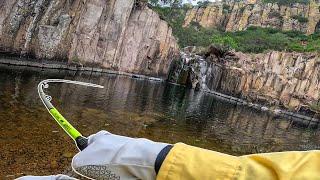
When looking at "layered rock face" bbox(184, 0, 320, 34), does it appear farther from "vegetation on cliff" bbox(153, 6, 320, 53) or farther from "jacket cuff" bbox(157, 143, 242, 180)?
"jacket cuff" bbox(157, 143, 242, 180)

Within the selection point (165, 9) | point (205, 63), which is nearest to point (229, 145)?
point (205, 63)

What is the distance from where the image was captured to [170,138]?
645 inches

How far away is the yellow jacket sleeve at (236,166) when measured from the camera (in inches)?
70.7

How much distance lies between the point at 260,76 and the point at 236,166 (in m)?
63.1

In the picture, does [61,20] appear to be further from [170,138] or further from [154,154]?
[154,154]

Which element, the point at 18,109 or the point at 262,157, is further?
the point at 18,109

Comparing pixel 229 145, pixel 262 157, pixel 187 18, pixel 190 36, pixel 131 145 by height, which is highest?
pixel 187 18

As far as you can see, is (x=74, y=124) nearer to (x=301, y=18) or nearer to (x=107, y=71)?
(x=107, y=71)

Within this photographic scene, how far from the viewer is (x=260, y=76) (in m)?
62.7

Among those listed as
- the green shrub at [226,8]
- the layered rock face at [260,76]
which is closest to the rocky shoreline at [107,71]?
the layered rock face at [260,76]

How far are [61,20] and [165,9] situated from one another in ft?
137

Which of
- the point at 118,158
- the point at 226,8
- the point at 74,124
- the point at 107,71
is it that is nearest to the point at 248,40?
the point at 226,8

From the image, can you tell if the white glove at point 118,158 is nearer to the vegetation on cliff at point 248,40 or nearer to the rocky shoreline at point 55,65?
the rocky shoreline at point 55,65

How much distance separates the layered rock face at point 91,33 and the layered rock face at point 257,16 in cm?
5637
